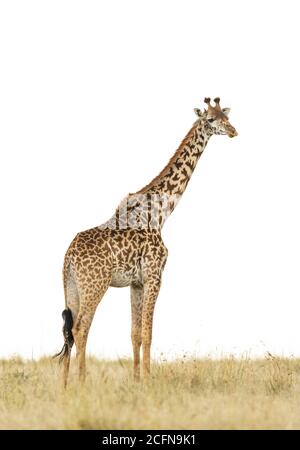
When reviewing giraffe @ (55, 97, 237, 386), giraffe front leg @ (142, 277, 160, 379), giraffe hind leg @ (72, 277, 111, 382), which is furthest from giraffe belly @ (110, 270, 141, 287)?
giraffe hind leg @ (72, 277, 111, 382)

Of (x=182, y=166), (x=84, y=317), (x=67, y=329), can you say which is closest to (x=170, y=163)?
(x=182, y=166)

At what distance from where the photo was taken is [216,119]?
13531mm

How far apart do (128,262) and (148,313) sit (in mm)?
861

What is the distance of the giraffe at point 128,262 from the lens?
11812 millimetres

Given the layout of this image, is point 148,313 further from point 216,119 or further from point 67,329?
point 216,119

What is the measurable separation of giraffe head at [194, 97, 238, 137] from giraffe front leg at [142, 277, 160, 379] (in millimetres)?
2987

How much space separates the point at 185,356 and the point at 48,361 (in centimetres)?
329

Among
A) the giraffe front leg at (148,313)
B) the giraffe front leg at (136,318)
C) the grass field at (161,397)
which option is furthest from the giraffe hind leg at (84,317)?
the giraffe front leg at (136,318)

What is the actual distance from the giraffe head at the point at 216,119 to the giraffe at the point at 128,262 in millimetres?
861

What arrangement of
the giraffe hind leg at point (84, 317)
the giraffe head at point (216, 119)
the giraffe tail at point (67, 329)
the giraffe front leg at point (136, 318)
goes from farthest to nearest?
1. the giraffe head at point (216, 119)
2. the giraffe front leg at point (136, 318)
3. the giraffe tail at point (67, 329)
4. the giraffe hind leg at point (84, 317)

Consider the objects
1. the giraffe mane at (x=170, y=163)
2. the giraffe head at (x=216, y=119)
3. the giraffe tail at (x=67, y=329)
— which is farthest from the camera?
the giraffe head at (x=216, y=119)

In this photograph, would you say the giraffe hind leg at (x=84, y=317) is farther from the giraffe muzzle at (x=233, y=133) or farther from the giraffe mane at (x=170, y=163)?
the giraffe muzzle at (x=233, y=133)
